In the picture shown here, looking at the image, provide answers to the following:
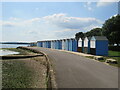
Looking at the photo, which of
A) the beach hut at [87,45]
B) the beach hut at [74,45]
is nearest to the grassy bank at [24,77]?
the beach hut at [87,45]

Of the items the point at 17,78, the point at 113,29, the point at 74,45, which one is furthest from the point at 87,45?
the point at 113,29

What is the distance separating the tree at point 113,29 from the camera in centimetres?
5459

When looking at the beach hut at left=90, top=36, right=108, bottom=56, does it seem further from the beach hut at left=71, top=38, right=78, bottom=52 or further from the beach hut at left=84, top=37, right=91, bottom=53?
the beach hut at left=71, top=38, right=78, bottom=52

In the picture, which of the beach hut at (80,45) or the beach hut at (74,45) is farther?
the beach hut at (74,45)

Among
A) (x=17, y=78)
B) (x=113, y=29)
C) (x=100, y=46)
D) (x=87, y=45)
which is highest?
(x=113, y=29)

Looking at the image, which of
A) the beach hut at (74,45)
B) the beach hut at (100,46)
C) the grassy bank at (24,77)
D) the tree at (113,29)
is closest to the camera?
the grassy bank at (24,77)

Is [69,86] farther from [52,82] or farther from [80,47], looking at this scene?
[80,47]

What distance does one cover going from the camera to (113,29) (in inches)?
2275

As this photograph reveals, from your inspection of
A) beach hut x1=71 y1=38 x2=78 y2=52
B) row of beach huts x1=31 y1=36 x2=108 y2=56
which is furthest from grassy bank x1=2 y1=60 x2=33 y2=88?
beach hut x1=71 y1=38 x2=78 y2=52

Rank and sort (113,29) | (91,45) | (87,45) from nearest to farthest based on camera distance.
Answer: (91,45)
(87,45)
(113,29)

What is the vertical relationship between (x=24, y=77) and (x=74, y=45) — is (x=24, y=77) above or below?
below

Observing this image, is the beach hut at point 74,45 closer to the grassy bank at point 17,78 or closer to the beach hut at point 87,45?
the beach hut at point 87,45

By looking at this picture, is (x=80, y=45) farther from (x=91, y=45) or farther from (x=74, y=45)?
(x=91, y=45)

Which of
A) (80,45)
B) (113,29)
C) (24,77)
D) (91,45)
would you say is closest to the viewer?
(24,77)
